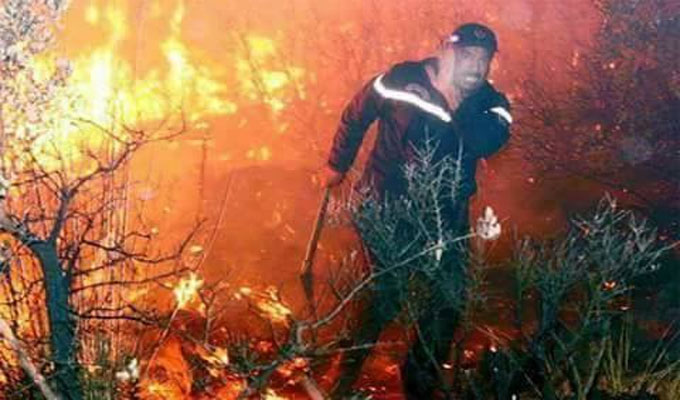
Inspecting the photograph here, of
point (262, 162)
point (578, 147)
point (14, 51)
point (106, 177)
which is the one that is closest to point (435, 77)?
point (106, 177)

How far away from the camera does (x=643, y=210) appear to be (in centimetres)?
757

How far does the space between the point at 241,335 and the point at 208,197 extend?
2.88 meters

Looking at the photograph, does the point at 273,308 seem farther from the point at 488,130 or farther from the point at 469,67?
the point at 469,67

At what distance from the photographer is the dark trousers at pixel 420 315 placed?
4711mm

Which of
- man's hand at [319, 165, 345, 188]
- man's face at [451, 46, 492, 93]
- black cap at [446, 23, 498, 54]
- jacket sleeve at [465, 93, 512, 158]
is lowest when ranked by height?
man's hand at [319, 165, 345, 188]

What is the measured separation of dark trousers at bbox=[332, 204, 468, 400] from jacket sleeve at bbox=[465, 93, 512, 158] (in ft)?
1.49

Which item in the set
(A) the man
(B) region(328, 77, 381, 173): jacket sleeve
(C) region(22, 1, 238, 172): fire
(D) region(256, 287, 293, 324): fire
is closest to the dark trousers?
(A) the man

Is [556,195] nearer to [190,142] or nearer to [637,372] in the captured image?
[637,372]

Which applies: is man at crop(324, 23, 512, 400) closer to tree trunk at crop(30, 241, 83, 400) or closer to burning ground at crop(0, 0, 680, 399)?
burning ground at crop(0, 0, 680, 399)

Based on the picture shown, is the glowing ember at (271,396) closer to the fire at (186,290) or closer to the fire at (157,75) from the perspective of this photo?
the fire at (186,290)

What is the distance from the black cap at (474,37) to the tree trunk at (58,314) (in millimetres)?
2864

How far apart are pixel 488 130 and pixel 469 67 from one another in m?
0.44

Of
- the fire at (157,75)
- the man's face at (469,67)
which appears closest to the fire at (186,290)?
the man's face at (469,67)

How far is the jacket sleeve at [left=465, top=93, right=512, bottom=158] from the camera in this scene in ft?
16.9
